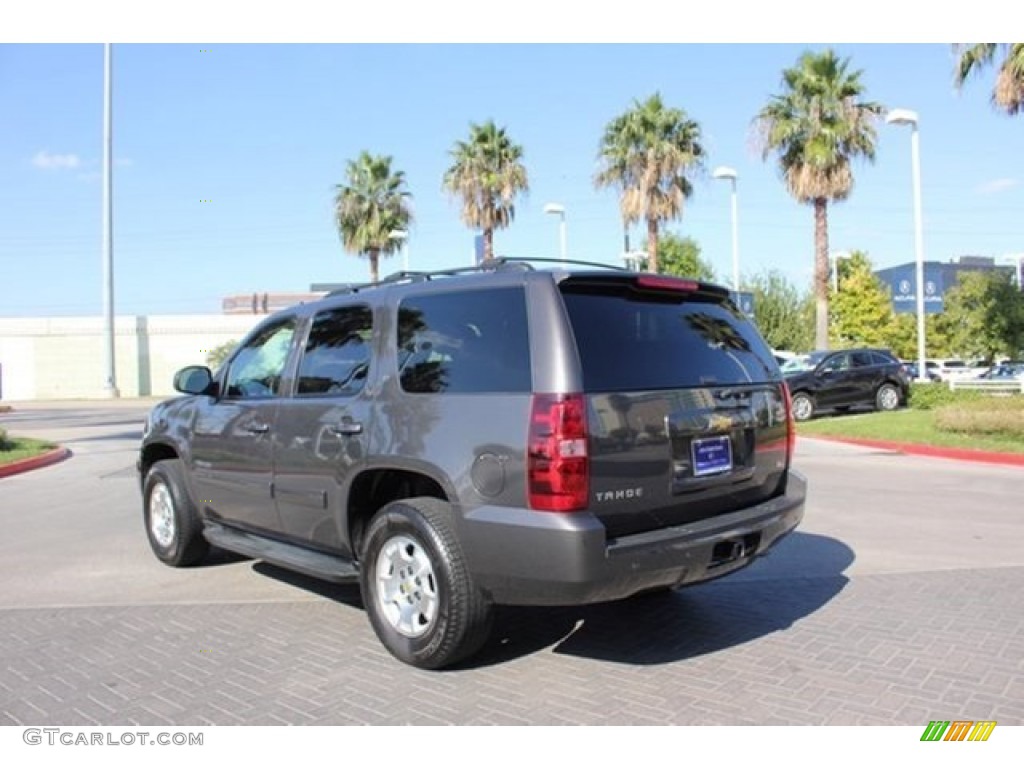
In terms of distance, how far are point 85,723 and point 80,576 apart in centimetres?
304

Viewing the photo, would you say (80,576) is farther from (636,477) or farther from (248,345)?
(636,477)

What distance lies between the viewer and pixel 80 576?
6.51 m

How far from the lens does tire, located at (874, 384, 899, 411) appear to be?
70.9 feet

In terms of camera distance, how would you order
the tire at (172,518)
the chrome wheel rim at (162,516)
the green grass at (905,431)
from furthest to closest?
the green grass at (905,431), the chrome wheel rim at (162,516), the tire at (172,518)

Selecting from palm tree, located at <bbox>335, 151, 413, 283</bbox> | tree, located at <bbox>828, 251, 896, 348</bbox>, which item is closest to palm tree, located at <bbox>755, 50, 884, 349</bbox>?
palm tree, located at <bbox>335, 151, 413, 283</bbox>

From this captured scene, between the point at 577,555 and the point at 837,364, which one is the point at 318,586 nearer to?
the point at 577,555

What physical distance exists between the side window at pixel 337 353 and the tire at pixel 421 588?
0.83 m

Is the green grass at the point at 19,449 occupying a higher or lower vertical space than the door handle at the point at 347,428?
lower

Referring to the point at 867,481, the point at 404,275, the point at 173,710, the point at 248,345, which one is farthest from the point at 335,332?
the point at 867,481

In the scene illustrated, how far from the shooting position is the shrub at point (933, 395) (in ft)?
64.7
